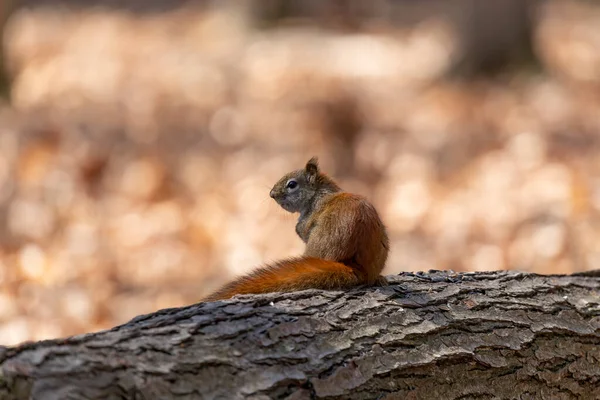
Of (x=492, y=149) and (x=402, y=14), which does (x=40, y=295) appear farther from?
(x=402, y=14)

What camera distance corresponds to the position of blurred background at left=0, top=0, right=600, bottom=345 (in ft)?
16.2

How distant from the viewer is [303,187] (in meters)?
3.15

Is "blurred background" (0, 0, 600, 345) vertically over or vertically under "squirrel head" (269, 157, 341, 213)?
over

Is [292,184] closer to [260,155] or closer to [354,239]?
[354,239]

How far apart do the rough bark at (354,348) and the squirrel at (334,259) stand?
6 cm

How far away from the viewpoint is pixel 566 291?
2.88 meters

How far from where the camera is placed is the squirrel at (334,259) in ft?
8.21

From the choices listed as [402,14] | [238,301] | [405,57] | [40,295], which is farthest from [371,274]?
[402,14]

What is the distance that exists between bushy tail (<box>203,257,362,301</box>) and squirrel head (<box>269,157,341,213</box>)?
0.59 metres

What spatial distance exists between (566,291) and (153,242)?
127 inches

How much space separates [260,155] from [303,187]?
376 cm

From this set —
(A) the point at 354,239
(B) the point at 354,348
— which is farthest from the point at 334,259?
(B) the point at 354,348

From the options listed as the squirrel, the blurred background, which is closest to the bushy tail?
the squirrel

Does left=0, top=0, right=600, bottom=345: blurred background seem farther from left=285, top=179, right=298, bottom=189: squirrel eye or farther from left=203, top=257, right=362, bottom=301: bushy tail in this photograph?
left=203, top=257, right=362, bottom=301: bushy tail
